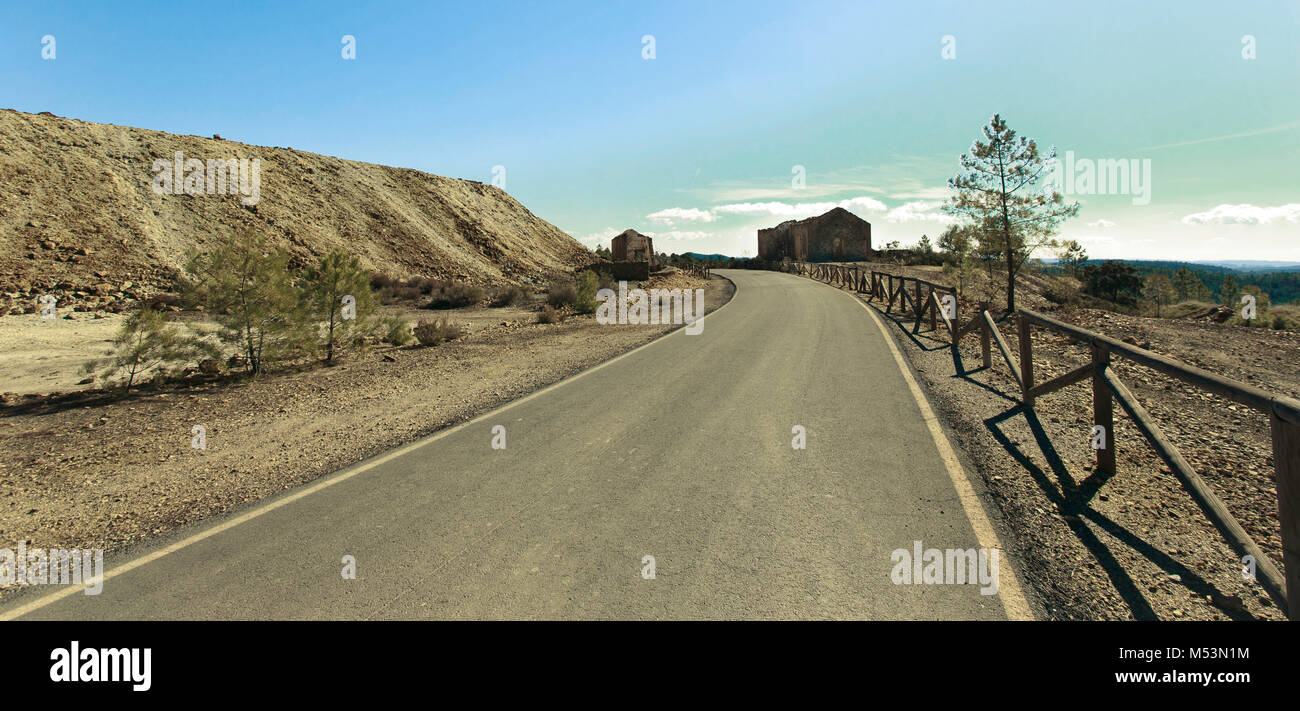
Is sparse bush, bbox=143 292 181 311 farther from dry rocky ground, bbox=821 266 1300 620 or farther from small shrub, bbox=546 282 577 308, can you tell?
dry rocky ground, bbox=821 266 1300 620

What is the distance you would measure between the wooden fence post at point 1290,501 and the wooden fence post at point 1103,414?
6.93ft

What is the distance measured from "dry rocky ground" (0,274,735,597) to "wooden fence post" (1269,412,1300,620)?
637cm

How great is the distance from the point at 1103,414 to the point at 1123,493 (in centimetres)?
73

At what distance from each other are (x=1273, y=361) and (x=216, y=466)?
1644cm

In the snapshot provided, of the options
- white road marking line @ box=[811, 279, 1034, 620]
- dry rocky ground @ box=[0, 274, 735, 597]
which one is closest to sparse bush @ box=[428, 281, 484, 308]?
dry rocky ground @ box=[0, 274, 735, 597]

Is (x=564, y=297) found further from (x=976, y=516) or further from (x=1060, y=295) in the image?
(x=1060, y=295)

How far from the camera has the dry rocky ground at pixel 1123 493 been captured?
2873mm

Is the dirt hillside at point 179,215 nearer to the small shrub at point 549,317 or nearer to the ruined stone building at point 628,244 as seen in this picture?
the ruined stone building at point 628,244

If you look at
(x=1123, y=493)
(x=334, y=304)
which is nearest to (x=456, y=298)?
(x=334, y=304)

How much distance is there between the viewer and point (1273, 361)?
10375mm

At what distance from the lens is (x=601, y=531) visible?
3.75 meters

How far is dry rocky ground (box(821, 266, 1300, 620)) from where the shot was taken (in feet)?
9.43

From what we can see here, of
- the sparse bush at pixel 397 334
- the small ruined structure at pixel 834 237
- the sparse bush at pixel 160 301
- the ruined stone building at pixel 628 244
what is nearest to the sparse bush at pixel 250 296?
the sparse bush at pixel 397 334
